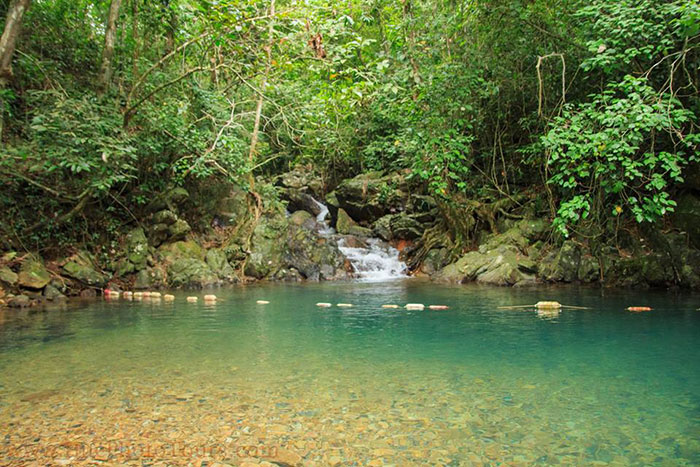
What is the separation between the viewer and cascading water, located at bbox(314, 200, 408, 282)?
13.2 meters

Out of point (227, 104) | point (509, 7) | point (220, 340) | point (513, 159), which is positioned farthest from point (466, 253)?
point (220, 340)

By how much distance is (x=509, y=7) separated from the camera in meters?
8.78

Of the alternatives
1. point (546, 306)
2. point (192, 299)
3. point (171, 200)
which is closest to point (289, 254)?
point (171, 200)

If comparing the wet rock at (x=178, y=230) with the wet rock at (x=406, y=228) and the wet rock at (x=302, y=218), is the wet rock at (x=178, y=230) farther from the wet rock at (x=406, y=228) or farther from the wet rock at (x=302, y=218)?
the wet rock at (x=406, y=228)

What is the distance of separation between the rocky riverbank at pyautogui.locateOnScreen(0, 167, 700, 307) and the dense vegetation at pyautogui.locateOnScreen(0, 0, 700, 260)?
56 centimetres

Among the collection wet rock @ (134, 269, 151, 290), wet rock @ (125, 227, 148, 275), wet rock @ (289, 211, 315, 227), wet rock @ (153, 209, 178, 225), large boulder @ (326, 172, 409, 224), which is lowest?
wet rock @ (134, 269, 151, 290)

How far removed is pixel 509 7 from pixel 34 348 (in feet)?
31.9

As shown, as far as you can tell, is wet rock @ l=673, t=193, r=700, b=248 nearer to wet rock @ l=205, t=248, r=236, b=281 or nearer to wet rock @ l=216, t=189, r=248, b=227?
wet rock @ l=205, t=248, r=236, b=281

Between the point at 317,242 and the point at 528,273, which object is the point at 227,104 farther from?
the point at 528,273

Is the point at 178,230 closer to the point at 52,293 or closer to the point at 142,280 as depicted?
the point at 142,280

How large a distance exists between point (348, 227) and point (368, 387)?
13515 mm

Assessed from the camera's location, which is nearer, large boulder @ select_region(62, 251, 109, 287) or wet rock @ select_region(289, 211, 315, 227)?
large boulder @ select_region(62, 251, 109, 287)

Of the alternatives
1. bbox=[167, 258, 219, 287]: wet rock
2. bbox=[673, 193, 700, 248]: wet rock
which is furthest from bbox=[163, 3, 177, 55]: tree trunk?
bbox=[673, 193, 700, 248]: wet rock

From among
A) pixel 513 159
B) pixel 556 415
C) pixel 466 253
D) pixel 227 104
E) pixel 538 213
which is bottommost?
pixel 556 415
